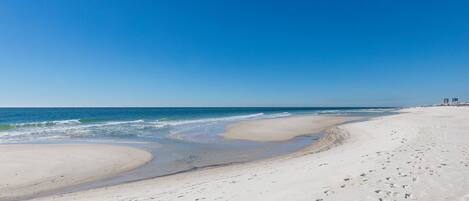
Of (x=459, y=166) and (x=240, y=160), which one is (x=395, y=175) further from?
(x=240, y=160)

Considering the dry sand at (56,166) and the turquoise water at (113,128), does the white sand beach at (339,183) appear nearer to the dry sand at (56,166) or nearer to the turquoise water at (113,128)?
the dry sand at (56,166)

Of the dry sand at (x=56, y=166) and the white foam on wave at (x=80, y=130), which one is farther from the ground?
the white foam on wave at (x=80, y=130)

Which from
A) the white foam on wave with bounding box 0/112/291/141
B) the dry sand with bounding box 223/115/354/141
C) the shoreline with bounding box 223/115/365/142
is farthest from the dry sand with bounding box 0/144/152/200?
the white foam on wave with bounding box 0/112/291/141

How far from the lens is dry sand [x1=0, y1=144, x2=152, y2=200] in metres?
9.55

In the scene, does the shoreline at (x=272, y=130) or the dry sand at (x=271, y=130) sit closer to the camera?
the shoreline at (x=272, y=130)

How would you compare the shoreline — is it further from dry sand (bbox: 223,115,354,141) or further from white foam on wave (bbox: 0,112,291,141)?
white foam on wave (bbox: 0,112,291,141)

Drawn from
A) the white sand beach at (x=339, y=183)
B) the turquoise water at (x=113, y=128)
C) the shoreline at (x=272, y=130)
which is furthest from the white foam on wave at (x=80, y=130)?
the white sand beach at (x=339, y=183)

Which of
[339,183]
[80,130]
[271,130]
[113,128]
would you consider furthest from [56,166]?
[113,128]

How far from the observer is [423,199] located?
18.2 ft

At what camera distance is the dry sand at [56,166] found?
9547mm

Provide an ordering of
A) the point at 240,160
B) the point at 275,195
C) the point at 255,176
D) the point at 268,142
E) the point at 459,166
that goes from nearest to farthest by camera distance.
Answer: the point at 275,195 → the point at 459,166 → the point at 255,176 → the point at 240,160 → the point at 268,142

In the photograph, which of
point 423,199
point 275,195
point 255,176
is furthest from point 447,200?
point 255,176

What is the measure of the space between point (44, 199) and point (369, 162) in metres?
9.09

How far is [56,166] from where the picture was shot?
38.9 feet
